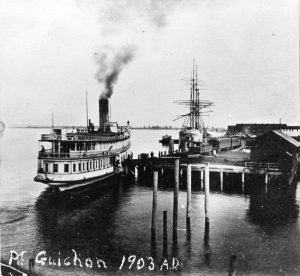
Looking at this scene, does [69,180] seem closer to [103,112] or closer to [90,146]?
[90,146]

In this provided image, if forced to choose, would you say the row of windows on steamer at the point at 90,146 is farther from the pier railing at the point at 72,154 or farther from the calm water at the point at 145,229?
the calm water at the point at 145,229

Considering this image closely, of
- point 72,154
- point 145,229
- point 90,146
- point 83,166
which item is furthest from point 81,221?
point 90,146

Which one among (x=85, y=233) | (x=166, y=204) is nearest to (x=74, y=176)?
(x=166, y=204)

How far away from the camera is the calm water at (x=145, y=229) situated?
66.5ft

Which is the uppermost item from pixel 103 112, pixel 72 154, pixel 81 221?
pixel 103 112

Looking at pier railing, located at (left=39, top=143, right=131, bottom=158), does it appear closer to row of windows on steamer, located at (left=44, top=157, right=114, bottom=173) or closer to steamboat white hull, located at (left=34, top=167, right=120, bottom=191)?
row of windows on steamer, located at (left=44, top=157, right=114, bottom=173)

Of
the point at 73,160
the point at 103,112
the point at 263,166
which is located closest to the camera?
the point at 73,160

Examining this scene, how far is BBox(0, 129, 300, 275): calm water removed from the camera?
2028 cm

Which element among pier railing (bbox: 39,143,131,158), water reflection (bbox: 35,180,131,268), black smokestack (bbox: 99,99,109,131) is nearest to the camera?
water reflection (bbox: 35,180,131,268)

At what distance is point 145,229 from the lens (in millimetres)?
25891

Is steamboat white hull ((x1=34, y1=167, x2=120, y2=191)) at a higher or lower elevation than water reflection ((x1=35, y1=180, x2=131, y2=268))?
higher

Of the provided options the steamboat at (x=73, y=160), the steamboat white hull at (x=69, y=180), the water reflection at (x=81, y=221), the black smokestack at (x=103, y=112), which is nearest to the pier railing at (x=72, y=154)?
the steamboat at (x=73, y=160)

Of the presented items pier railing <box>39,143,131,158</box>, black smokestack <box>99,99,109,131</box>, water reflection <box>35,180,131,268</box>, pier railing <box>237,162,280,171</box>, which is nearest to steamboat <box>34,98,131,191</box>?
pier railing <box>39,143,131,158</box>

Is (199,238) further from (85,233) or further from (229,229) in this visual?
(85,233)
